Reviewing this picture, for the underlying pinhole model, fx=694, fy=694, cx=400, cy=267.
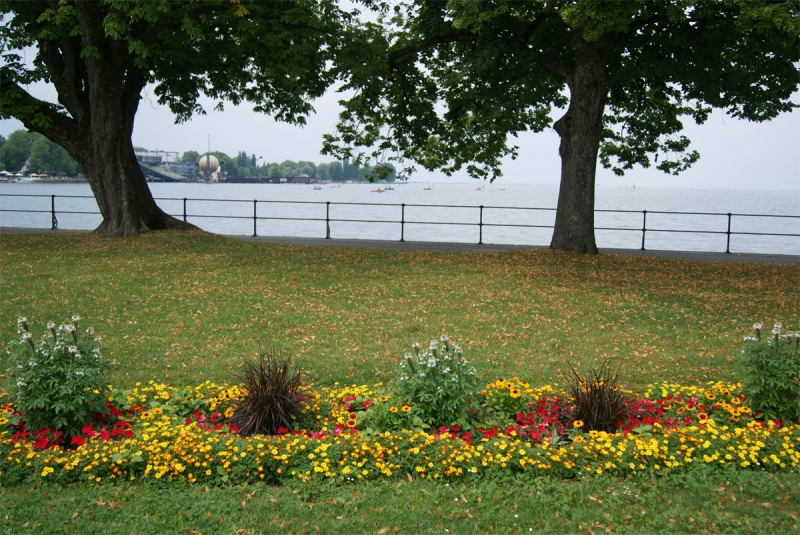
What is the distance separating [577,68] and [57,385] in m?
13.4

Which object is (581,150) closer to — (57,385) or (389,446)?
(389,446)

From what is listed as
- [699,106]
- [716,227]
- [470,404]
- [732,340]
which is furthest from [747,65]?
[716,227]

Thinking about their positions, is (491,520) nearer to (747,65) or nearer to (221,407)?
(221,407)

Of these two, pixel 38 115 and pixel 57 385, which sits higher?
pixel 38 115

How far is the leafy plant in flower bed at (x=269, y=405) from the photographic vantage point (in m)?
5.73

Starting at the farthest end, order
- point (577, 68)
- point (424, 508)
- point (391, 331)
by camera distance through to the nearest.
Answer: point (577, 68) → point (391, 331) → point (424, 508)

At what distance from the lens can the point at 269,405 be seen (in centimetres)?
583

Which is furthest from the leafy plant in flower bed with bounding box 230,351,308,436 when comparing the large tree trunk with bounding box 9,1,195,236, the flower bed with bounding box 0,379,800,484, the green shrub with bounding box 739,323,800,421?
the large tree trunk with bounding box 9,1,195,236

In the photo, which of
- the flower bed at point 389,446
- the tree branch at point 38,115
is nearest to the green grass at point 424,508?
the flower bed at point 389,446

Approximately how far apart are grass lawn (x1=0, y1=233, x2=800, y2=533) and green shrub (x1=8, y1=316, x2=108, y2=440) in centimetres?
75

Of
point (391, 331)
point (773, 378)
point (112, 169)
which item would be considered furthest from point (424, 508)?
point (112, 169)

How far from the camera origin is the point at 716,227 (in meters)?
49.3

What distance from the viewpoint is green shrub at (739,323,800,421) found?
5.84m

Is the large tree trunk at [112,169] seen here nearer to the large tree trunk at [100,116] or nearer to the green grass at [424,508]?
the large tree trunk at [100,116]
